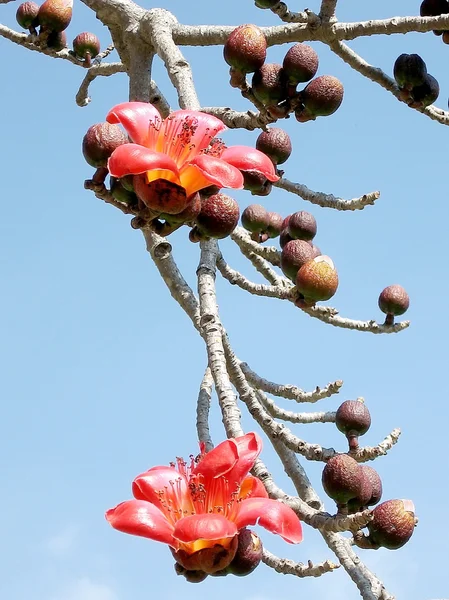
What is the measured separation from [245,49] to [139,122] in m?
0.87

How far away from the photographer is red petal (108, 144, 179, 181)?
1677 millimetres

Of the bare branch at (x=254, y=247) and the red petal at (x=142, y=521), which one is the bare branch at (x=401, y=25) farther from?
the red petal at (x=142, y=521)

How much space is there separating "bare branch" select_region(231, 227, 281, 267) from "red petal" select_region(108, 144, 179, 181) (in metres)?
1.93

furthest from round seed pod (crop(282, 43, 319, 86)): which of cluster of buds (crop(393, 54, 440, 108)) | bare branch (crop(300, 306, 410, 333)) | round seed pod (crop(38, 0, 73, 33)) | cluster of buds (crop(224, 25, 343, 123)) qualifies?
round seed pod (crop(38, 0, 73, 33))

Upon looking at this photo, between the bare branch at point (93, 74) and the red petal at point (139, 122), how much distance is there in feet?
8.09

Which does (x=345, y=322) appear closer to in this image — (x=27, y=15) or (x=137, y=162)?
(x=137, y=162)

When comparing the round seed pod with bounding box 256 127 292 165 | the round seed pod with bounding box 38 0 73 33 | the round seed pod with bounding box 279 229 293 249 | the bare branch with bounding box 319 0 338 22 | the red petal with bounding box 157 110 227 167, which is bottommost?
the red petal with bounding box 157 110 227 167

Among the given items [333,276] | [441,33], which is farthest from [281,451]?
[441,33]

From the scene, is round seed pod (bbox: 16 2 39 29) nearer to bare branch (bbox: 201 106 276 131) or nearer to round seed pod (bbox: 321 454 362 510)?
bare branch (bbox: 201 106 276 131)

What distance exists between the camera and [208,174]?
5.58 ft

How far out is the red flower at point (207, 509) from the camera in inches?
58.0

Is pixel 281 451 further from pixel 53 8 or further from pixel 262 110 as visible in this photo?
pixel 53 8

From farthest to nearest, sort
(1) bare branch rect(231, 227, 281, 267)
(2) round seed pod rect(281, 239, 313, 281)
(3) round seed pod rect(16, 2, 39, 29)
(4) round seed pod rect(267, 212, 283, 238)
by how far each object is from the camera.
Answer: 1. (3) round seed pod rect(16, 2, 39, 29)
2. (4) round seed pod rect(267, 212, 283, 238)
3. (1) bare branch rect(231, 227, 281, 267)
4. (2) round seed pod rect(281, 239, 313, 281)

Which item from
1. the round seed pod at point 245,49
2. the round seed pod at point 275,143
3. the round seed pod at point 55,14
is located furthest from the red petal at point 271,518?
the round seed pod at point 55,14
